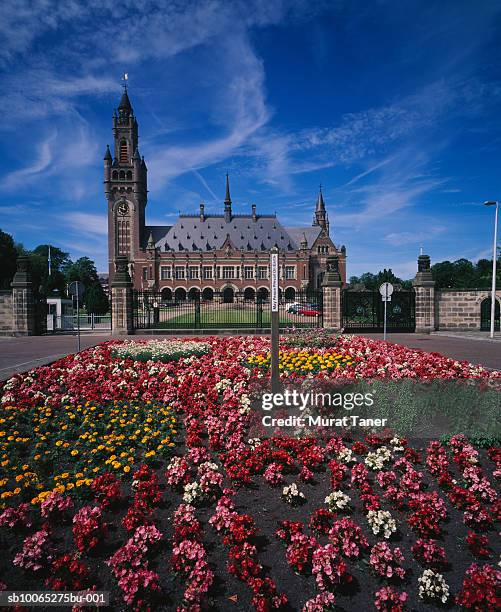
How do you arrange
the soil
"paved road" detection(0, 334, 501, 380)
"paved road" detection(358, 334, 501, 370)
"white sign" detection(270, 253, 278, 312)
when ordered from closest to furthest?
the soil < "white sign" detection(270, 253, 278, 312) < "paved road" detection(0, 334, 501, 380) < "paved road" detection(358, 334, 501, 370)

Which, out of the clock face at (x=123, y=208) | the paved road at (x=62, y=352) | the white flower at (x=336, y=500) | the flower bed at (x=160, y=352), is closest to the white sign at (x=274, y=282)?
the white flower at (x=336, y=500)

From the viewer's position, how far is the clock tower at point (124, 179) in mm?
68562

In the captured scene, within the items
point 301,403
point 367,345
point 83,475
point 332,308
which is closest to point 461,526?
point 301,403

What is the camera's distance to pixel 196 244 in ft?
244

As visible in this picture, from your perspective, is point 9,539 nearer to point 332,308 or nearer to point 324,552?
point 324,552

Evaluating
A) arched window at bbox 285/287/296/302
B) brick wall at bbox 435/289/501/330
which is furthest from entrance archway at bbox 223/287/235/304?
brick wall at bbox 435/289/501/330

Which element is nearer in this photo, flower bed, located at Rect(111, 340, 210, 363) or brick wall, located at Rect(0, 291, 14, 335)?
flower bed, located at Rect(111, 340, 210, 363)

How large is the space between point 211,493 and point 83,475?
1543mm

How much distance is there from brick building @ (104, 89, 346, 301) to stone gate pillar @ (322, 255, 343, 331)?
47253 millimetres

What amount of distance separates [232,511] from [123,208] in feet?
236

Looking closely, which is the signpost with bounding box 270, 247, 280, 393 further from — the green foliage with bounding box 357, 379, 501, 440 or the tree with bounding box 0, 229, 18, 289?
the tree with bounding box 0, 229, 18, 289

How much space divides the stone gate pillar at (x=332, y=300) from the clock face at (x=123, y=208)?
5788cm

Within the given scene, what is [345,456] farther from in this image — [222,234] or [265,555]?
[222,234]

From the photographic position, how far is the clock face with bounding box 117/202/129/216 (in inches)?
2734
